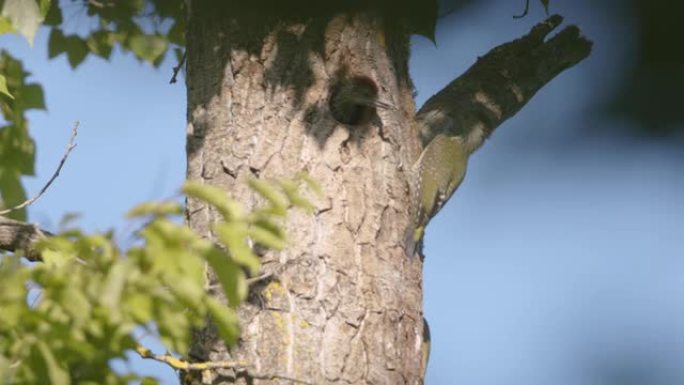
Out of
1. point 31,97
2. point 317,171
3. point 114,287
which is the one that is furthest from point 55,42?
point 114,287

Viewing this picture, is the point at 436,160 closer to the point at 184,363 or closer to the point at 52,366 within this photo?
the point at 184,363

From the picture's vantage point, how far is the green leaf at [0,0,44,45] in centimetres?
258

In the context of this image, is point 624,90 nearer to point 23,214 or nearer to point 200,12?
point 200,12

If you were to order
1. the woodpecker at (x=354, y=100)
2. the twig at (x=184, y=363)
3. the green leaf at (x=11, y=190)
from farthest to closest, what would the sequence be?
the green leaf at (x=11, y=190) < the woodpecker at (x=354, y=100) < the twig at (x=184, y=363)

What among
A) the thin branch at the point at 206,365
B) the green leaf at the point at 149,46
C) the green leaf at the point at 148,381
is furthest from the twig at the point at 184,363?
the green leaf at the point at 149,46

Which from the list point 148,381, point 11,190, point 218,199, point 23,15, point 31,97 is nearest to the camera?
point 218,199

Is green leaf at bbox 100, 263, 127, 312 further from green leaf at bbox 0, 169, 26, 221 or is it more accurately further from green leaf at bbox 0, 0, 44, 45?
green leaf at bbox 0, 169, 26, 221

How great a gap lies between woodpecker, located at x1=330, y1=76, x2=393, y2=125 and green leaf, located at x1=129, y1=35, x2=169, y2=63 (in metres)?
1.85

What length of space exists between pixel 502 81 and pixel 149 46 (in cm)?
179

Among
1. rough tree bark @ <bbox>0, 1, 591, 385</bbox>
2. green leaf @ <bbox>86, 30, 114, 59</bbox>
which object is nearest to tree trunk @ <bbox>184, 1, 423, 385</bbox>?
rough tree bark @ <bbox>0, 1, 591, 385</bbox>

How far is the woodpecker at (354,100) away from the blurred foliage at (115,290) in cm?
97

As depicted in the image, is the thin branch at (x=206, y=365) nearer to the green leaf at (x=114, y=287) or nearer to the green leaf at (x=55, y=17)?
the green leaf at (x=114, y=287)

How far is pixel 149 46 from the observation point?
4805mm

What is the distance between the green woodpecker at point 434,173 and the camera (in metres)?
3.25
